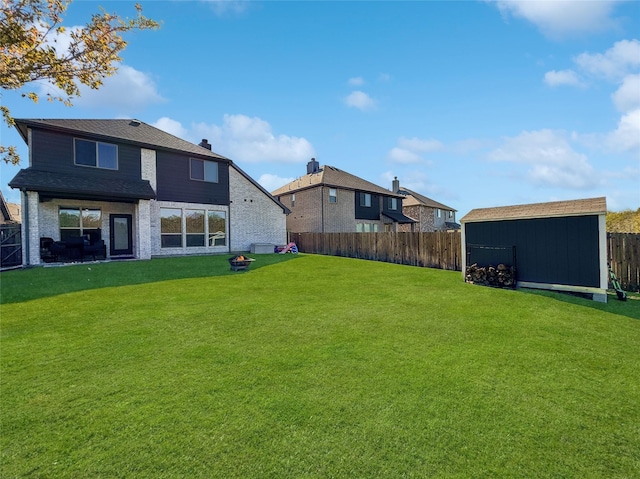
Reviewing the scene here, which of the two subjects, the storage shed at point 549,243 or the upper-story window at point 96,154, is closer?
the storage shed at point 549,243

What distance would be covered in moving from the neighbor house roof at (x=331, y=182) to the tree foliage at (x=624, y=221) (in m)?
18.7

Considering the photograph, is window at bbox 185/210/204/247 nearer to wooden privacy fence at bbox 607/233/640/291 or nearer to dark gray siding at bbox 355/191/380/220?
dark gray siding at bbox 355/191/380/220

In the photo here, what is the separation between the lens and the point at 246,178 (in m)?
21.1

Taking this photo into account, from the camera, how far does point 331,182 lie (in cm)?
2823

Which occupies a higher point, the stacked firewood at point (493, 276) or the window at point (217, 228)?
the window at point (217, 228)

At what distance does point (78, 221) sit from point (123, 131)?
5575 mm

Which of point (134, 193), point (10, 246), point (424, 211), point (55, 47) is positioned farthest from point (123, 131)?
point (424, 211)

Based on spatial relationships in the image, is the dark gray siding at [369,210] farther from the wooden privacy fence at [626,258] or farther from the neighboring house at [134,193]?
the wooden privacy fence at [626,258]

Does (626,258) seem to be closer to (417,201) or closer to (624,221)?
(624,221)

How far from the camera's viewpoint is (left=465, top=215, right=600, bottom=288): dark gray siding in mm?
7527

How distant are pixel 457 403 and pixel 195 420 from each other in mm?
2426

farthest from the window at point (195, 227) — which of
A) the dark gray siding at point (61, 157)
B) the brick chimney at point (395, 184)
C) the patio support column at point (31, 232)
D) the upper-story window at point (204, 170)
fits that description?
the brick chimney at point (395, 184)

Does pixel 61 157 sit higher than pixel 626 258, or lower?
higher

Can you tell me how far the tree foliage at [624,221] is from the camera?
15051 mm
